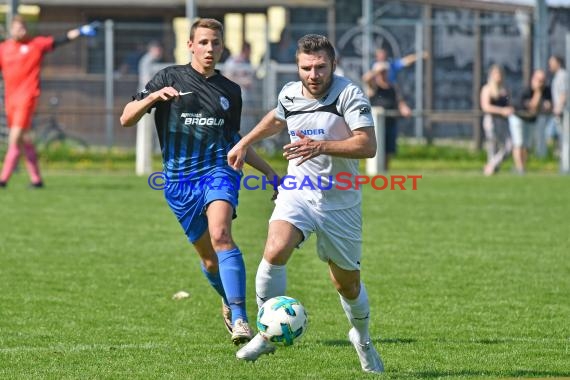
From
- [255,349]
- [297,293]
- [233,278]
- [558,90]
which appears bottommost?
[297,293]

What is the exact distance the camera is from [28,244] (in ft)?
39.3

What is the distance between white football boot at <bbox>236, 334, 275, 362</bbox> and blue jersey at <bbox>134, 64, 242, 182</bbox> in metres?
1.48

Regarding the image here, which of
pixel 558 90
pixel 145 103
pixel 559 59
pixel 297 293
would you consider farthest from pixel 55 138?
pixel 145 103

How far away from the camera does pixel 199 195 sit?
24.6 ft

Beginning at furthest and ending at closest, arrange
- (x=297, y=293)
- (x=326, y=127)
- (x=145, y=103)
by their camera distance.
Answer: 1. (x=297, y=293)
2. (x=145, y=103)
3. (x=326, y=127)

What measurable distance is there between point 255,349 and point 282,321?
0.20m

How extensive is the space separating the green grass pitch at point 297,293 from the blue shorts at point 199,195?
0.68 metres

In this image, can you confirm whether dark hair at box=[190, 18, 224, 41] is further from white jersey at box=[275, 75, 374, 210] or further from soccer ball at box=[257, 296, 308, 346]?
soccer ball at box=[257, 296, 308, 346]

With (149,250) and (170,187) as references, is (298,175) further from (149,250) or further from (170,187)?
(149,250)

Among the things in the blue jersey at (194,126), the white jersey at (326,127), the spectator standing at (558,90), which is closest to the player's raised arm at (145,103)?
the blue jersey at (194,126)

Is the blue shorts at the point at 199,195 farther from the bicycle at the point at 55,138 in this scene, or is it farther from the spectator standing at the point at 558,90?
the spectator standing at the point at 558,90

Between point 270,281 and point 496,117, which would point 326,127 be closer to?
point 270,281

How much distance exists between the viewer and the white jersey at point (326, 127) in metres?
6.45

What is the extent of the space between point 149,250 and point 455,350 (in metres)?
5.13
